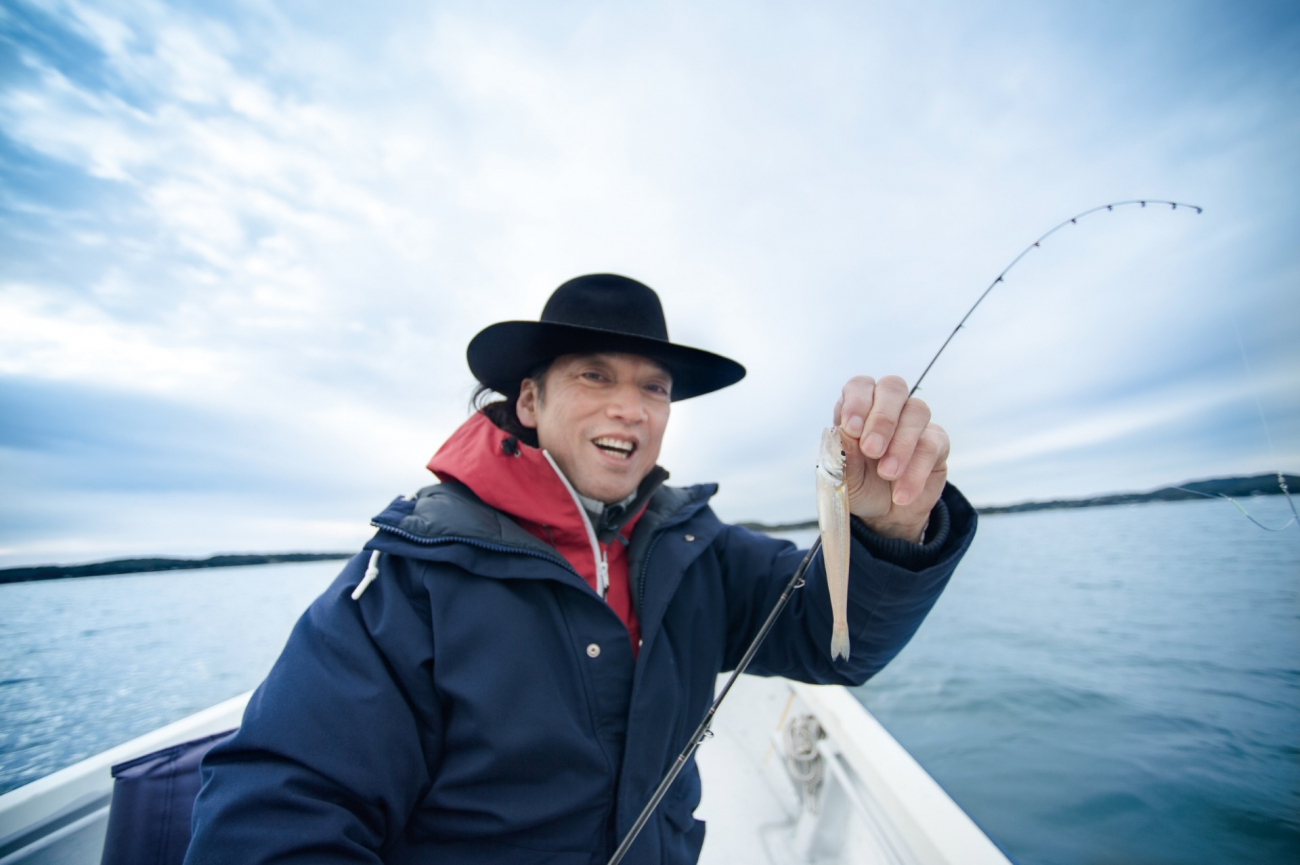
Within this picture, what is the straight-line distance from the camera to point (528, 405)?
8.12 feet

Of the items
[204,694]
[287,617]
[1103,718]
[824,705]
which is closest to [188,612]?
[287,617]

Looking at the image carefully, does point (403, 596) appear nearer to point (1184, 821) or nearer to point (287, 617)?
point (1184, 821)

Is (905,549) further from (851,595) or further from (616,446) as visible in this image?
(616,446)

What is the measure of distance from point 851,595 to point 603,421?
1.15m

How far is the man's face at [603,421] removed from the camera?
6.94 feet

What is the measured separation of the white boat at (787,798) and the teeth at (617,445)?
2020 millimetres

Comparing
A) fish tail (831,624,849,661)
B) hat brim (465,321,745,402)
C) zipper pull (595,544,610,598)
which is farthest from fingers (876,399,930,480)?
zipper pull (595,544,610,598)

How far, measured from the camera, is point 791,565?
2.22 meters

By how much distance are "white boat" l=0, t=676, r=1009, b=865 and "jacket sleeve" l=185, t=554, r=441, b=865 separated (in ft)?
6.26

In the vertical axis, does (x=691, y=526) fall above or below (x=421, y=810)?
above

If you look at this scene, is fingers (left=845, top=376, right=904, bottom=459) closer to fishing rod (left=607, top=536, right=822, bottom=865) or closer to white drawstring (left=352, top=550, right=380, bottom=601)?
fishing rod (left=607, top=536, right=822, bottom=865)

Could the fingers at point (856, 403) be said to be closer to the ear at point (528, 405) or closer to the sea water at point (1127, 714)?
the ear at point (528, 405)

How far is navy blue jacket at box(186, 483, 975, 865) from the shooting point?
1.27 m

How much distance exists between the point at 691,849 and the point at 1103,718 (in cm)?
661
